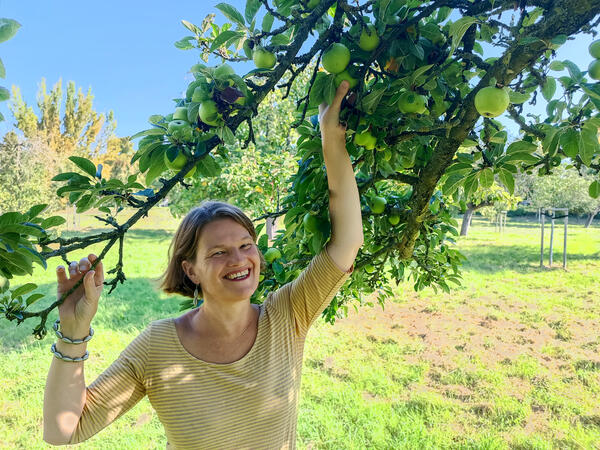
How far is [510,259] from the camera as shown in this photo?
11.4 metres

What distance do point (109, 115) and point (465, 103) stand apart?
1191 inches

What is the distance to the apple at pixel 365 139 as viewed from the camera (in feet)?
3.68

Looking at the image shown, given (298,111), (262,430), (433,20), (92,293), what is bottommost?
(262,430)

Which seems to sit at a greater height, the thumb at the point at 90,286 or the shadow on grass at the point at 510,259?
the thumb at the point at 90,286

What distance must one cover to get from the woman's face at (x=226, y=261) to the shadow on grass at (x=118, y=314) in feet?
16.6

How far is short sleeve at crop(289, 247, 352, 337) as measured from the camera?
137 cm

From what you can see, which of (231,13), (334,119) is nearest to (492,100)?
(334,119)

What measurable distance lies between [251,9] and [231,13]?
0.16ft

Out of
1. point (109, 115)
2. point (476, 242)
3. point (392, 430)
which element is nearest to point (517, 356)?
point (392, 430)

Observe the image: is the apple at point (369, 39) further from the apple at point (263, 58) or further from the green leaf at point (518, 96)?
the green leaf at point (518, 96)

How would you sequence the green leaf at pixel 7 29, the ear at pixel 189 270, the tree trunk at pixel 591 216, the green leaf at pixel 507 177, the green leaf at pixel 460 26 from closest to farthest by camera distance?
the green leaf at pixel 7 29 < the green leaf at pixel 460 26 < the green leaf at pixel 507 177 < the ear at pixel 189 270 < the tree trunk at pixel 591 216

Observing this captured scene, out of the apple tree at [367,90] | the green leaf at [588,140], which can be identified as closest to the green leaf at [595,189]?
the apple tree at [367,90]

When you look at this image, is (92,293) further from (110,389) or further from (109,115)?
(109,115)

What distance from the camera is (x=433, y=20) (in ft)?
4.05
